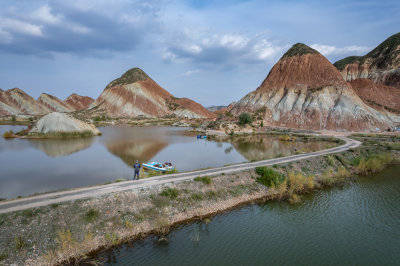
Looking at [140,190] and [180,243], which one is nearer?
[180,243]

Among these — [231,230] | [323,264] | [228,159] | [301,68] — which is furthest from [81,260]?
[301,68]

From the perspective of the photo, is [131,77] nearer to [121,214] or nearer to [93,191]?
[93,191]

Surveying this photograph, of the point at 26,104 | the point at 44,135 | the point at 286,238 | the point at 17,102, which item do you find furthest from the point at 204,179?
the point at 17,102

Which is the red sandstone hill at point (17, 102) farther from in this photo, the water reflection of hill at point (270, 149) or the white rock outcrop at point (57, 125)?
the water reflection of hill at point (270, 149)

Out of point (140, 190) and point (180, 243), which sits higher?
point (140, 190)

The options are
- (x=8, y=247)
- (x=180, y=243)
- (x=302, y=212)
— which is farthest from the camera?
(x=302, y=212)

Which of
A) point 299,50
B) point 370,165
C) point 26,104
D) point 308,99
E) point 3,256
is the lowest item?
point 3,256

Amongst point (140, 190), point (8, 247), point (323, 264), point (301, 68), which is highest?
point (301, 68)

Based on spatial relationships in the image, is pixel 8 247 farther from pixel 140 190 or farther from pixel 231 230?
pixel 231 230
